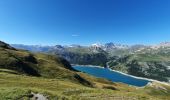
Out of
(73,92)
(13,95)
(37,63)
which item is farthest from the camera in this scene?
(37,63)

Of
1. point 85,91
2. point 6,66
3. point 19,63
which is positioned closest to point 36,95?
point 85,91

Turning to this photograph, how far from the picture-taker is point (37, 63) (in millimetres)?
135625

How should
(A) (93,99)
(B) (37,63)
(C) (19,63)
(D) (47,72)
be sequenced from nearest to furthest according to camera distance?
(A) (93,99) < (C) (19,63) < (D) (47,72) < (B) (37,63)

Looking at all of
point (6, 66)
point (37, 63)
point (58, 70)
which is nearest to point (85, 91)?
point (6, 66)

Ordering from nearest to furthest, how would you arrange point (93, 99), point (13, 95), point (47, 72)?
1. point (13, 95)
2. point (93, 99)
3. point (47, 72)

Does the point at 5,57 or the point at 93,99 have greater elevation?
the point at 5,57

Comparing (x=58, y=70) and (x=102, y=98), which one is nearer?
(x=102, y=98)

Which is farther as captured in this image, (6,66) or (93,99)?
(6,66)

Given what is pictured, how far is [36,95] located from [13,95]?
2854mm

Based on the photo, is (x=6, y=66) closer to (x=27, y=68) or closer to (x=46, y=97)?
(x=27, y=68)

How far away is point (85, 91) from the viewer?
47500mm

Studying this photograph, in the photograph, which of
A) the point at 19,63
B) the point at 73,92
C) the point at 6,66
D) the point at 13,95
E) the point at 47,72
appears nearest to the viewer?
the point at 13,95

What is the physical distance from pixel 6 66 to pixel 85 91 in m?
64.1

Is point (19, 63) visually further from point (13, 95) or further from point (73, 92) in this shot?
point (13, 95)
